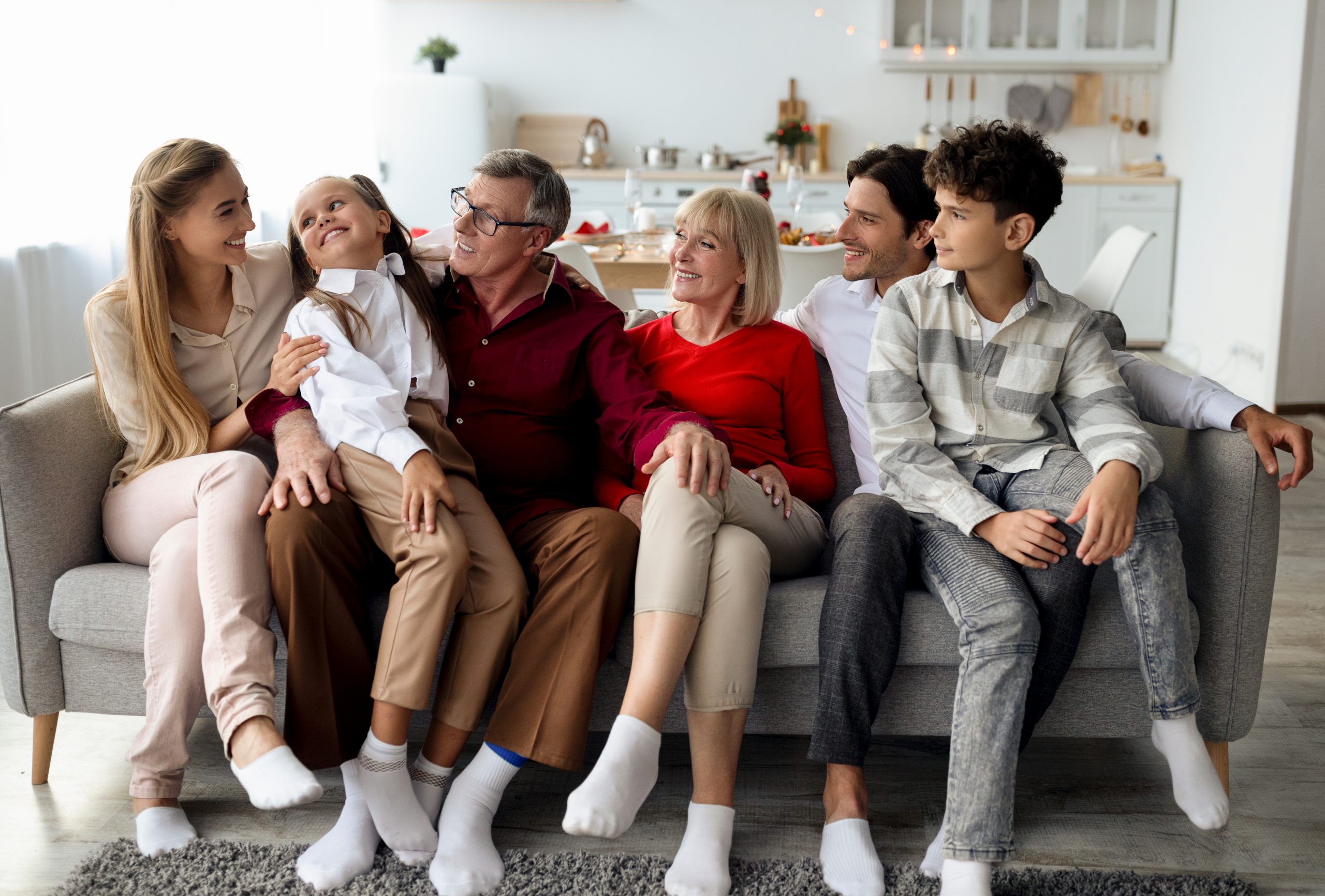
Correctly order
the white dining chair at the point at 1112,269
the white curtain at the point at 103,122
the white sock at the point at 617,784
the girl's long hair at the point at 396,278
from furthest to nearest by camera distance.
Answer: the white dining chair at the point at 1112,269, the white curtain at the point at 103,122, the girl's long hair at the point at 396,278, the white sock at the point at 617,784

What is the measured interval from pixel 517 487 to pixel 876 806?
2.67ft

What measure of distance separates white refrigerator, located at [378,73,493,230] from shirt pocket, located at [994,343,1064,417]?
4.74 metres

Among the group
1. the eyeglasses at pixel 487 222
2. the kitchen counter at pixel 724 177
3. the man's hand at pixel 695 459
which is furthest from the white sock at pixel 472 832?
the kitchen counter at pixel 724 177

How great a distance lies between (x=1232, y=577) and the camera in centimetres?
173

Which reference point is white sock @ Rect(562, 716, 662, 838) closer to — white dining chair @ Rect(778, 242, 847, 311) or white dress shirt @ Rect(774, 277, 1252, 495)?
white dress shirt @ Rect(774, 277, 1252, 495)

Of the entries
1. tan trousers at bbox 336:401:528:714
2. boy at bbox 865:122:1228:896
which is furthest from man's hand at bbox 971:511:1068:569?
tan trousers at bbox 336:401:528:714

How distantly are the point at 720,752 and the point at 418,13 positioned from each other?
590 cm

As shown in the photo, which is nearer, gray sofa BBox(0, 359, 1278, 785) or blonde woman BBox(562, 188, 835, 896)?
blonde woman BBox(562, 188, 835, 896)

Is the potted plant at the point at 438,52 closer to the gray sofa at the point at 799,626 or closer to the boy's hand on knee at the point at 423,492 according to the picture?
the gray sofa at the point at 799,626

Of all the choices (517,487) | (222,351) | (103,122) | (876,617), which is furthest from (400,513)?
(103,122)

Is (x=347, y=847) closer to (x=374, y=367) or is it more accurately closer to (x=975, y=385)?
(x=374, y=367)

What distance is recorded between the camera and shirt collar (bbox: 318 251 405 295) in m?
1.92

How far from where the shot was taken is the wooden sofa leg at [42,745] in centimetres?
186

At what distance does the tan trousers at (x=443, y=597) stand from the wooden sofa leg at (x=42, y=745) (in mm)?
648
